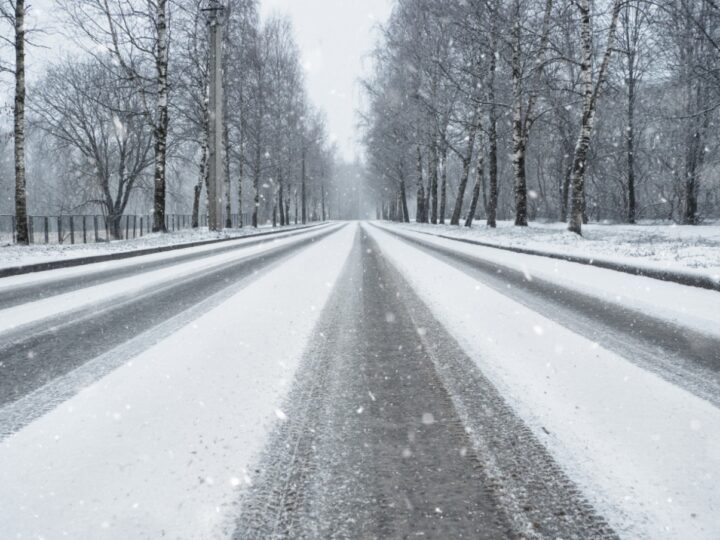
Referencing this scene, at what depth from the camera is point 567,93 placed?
24062 millimetres

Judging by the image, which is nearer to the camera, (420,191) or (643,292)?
(643,292)

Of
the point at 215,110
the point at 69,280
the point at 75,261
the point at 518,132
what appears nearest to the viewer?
the point at 69,280

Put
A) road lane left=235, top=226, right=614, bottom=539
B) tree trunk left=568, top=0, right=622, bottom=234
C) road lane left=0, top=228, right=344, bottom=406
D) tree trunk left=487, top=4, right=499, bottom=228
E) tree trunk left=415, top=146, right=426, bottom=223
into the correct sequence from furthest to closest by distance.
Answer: tree trunk left=415, top=146, right=426, bottom=223 < tree trunk left=487, top=4, right=499, bottom=228 < tree trunk left=568, top=0, right=622, bottom=234 < road lane left=0, top=228, right=344, bottom=406 < road lane left=235, top=226, right=614, bottom=539

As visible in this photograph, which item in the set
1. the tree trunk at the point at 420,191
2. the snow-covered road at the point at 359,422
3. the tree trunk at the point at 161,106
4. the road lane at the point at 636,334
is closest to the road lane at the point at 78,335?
the snow-covered road at the point at 359,422

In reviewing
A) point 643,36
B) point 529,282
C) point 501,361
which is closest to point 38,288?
point 501,361

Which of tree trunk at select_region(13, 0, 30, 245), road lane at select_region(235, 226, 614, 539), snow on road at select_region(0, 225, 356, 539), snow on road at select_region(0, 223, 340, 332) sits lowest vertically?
road lane at select_region(235, 226, 614, 539)

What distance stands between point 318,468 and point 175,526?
0.43 metres

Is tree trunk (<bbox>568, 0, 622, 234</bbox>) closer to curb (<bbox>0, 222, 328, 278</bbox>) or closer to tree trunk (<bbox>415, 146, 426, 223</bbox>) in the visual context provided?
curb (<bbox>0, 222, 328, 278</bbox>)

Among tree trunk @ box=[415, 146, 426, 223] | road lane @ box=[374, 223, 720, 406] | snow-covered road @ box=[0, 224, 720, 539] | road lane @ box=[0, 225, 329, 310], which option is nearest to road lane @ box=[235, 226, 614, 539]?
snow-covered road @ box=[0, 224, 720, 539]

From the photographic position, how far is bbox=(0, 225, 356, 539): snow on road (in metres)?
1.19

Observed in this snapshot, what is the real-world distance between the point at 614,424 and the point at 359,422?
37.5 inches

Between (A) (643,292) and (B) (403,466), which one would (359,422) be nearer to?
(B) (403,466)

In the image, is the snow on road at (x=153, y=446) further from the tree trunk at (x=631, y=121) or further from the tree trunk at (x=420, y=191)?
the tree trunk at (x=420, y=191)

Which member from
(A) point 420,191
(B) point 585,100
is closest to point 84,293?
(B) point 585,100
